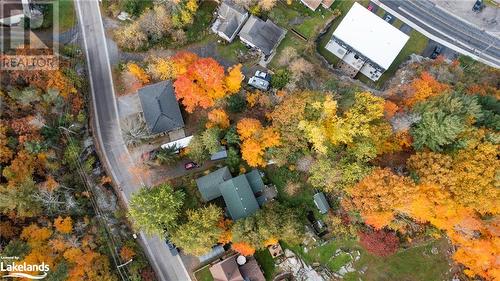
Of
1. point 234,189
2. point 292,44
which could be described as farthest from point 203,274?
point 292,44

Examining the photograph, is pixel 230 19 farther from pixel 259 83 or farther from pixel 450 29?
pixel 450 29

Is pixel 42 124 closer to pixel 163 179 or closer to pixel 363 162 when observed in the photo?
pixel 163 179

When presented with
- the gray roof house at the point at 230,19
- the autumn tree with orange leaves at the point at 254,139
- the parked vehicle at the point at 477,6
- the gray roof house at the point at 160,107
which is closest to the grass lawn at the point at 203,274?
the autumn tree with orange leaves at the point at 254,139

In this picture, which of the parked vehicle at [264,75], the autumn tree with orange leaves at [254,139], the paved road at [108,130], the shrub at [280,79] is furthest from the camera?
the parked vehicle at [264,75]

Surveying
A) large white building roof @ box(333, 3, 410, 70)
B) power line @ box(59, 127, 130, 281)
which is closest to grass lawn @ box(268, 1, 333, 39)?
large white building roof @ box(333, 3, 410, 70)

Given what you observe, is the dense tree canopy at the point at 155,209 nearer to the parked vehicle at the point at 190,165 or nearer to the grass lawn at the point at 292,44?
the parked vehicle at the point at 190,165

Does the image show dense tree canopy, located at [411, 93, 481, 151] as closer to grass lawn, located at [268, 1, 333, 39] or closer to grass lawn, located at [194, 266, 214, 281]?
grass lawn, located at [268, 1, 333, 39]

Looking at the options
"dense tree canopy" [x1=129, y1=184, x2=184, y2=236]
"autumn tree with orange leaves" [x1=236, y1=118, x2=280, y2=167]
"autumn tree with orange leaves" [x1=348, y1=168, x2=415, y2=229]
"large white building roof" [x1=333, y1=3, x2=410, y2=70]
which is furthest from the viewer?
"large white building roof" [x1=333, y1=3, x2=410, y2=70]
